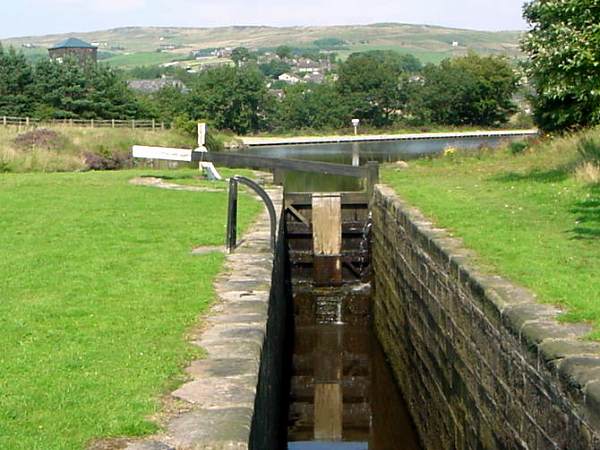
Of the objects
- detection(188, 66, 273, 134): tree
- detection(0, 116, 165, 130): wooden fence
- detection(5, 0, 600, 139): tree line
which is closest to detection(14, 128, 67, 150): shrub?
detection(0, 116, 165, 130): wooden fence

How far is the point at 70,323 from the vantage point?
573 cm

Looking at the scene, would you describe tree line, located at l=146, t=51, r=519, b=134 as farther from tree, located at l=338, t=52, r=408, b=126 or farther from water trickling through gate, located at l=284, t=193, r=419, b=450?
water trickling through gate, located at l=284, t=193, r=419, b=450

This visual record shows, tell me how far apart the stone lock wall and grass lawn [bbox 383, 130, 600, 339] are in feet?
0.71

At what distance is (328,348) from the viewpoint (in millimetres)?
12469

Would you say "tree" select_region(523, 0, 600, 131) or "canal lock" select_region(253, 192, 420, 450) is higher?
"tree" select_region(523, 0, 600, 131)

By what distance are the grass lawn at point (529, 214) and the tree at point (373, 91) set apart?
165 ft

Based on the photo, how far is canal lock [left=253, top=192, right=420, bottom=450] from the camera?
9.23 metres

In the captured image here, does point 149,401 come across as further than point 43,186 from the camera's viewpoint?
No

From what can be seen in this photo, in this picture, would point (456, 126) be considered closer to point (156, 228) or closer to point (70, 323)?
point (156, 228)

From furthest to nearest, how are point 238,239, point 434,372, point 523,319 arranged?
point 238,239 < point 434,372 < point 523,319

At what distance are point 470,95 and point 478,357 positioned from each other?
2264 inches

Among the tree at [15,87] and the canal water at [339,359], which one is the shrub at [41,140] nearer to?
the canal water at [339,359]

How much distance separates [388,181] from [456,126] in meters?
49.5

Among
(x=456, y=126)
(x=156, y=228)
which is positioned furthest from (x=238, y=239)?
(x=456, y=126)
